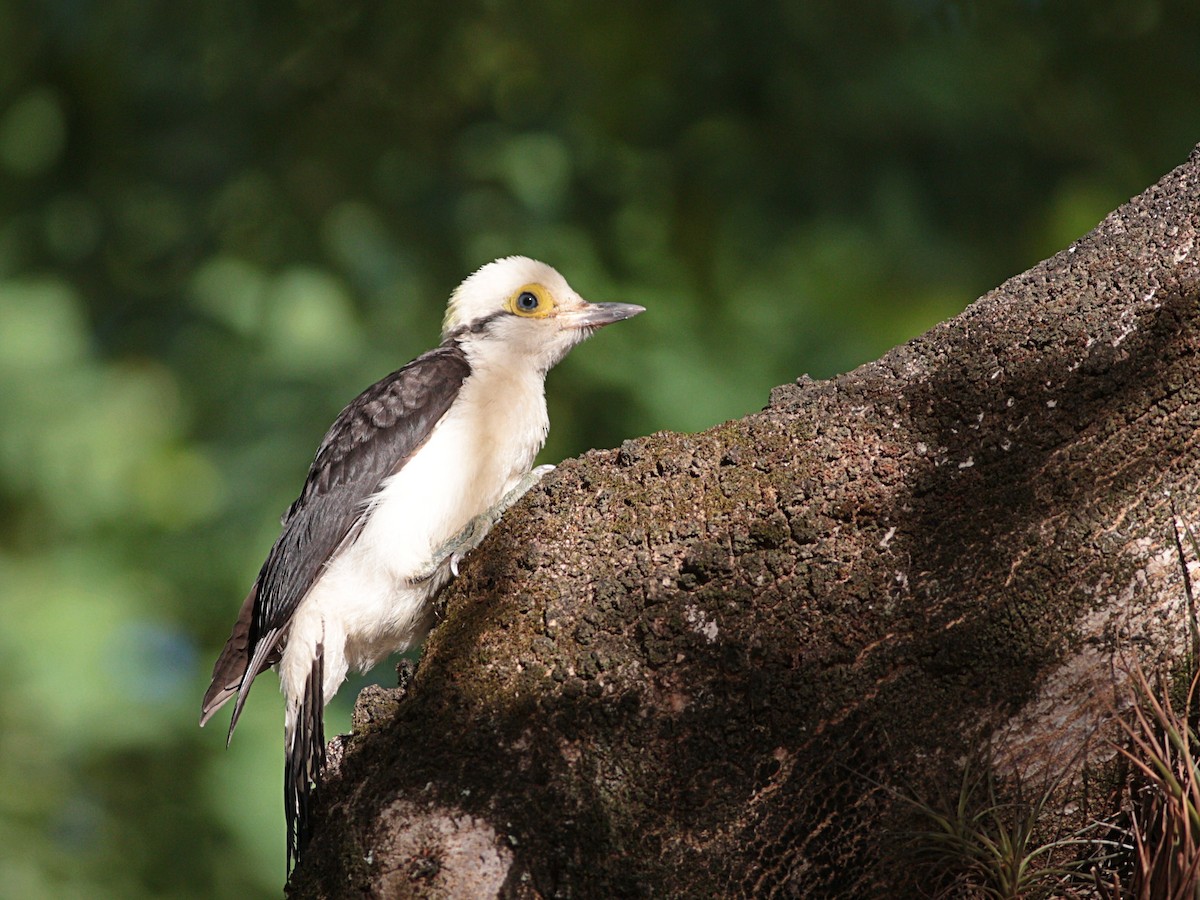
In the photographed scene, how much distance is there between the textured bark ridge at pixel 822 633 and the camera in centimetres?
A: 186

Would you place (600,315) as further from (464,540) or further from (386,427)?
(464,540)

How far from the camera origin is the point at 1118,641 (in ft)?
6.15

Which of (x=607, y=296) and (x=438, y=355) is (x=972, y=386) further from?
(x=607, y=296)

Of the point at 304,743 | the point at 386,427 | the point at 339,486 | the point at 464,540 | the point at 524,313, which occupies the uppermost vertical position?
the point at 524,313

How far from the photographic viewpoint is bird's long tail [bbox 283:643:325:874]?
3.13 meters

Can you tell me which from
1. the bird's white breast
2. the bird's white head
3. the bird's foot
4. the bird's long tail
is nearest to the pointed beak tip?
the bird's white head

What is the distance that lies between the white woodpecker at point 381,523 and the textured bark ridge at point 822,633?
138cm

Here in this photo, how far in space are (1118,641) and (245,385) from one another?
4799mm

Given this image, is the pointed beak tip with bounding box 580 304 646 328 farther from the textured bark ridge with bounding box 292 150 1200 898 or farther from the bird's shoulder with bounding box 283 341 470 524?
the textured bark ridge with bounding box 292 150 1200 898

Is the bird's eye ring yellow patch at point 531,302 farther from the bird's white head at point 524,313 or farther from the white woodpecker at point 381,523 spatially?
the white woodpecker at point 381,523

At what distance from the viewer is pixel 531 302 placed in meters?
4.54

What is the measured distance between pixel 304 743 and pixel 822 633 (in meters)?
2.00

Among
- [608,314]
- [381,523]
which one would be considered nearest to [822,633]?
[381,523]

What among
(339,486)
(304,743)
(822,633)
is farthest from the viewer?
(339,486)
